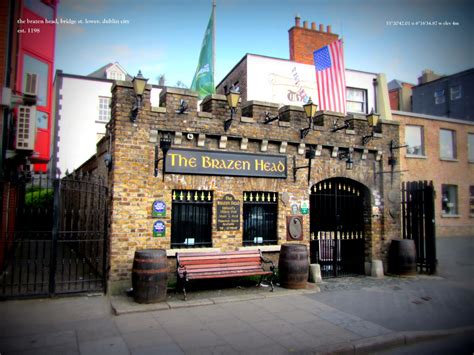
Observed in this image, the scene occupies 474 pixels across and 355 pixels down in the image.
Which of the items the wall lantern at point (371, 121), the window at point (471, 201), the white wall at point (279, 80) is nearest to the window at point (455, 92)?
the window at point (471, 201)

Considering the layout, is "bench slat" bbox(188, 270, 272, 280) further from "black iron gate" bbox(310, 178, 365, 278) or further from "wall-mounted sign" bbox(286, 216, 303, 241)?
"black iron gate" bbox(310, 178, 365, 278)

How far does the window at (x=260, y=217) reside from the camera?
959cm

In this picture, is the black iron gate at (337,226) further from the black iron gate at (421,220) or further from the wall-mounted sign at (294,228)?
the black iron gate at (421,220)

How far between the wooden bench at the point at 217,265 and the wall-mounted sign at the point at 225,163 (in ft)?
6.82

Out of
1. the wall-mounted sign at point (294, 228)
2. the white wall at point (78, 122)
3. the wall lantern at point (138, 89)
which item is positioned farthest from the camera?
the white wall at point (78, 122)

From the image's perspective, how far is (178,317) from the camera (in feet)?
21.5

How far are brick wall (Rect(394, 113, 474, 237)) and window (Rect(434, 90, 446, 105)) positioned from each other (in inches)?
169

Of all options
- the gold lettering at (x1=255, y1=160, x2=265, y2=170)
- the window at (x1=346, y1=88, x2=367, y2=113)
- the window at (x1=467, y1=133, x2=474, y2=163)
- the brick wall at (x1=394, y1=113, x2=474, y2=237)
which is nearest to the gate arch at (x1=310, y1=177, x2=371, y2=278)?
the gold lettering at (x1=255, y1=160, x2=265, y2=170)

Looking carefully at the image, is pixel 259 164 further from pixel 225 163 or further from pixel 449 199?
pixel 449 199

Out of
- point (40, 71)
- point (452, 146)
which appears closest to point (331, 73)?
point (40, 71)

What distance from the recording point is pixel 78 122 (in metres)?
25.8

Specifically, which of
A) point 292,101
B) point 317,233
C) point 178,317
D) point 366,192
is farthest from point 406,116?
point 178,317

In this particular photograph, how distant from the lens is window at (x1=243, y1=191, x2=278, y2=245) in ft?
31.5

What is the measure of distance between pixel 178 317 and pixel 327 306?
126 inches
